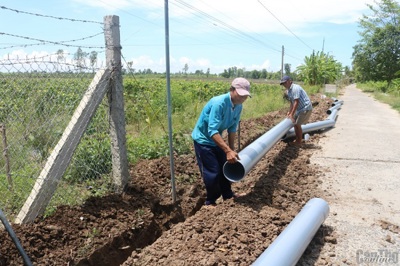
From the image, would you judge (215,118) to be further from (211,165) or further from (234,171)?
(234,171)

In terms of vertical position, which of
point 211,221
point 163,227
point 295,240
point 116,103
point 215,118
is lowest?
point 163,227

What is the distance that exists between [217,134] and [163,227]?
1.36 m

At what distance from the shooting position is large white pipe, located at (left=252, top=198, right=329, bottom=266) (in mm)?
2692

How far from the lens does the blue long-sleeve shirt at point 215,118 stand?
3914 millimetres

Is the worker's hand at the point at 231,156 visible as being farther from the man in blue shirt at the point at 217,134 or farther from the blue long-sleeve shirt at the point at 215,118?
the blue long-sleeve shirt at the point at 215,118

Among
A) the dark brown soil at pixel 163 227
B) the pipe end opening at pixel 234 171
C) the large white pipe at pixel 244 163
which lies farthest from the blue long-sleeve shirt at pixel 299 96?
the pipe end opening at pixel 234 171

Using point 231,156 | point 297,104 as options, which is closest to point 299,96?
point 297,104

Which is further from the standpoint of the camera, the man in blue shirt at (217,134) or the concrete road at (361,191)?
the man in blue shirt at (217,134)

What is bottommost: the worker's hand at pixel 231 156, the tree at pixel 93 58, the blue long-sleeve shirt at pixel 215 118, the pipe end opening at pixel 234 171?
the pipe end opening at pixel 234 171

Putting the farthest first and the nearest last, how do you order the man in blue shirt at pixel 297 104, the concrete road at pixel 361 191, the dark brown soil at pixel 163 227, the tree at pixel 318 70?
1. the tree at pixel 318 70
2. the man in blue shirt at pixel 297 104
3. the concrete road at pixel 361 191
4. the dark brown soil at pixel 163 227

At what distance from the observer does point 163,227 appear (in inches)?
166


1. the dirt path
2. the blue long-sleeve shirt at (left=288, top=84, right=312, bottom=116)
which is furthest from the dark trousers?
the blue long-sleeve shirt at (left=288, top=84, right=312, bottom=116)

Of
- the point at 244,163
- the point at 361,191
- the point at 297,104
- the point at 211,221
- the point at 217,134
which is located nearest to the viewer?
the point at 211,221

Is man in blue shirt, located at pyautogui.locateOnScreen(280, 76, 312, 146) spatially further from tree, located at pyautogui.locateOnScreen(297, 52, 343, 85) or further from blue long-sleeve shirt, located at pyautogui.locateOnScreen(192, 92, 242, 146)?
tree, located at pyautogui.locateOnScreen(297, 52, 343, 85)
